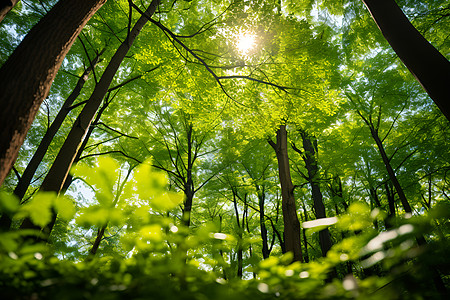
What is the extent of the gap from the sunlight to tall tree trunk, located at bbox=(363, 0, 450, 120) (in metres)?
1.91

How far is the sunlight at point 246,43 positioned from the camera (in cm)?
399

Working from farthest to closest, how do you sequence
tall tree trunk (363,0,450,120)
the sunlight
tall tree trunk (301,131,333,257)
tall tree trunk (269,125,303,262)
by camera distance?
tall tree trunk (301,131,333,257), tall tree trunk (269,125,303,262), the sunlight, tall tree trunk (363,0,450,120)

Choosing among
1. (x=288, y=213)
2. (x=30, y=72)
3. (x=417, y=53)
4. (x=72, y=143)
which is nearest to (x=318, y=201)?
(x=288, y=213)

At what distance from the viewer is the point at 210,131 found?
6754 mm

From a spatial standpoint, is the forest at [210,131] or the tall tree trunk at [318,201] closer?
the forest at [210,131]

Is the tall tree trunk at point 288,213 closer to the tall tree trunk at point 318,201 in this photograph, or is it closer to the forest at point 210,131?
the forest at point 210,131

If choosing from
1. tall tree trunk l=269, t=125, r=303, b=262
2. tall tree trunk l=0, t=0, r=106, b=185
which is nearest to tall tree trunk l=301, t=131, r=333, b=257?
tall tree trunk l=269, t=125, r=303, b=262

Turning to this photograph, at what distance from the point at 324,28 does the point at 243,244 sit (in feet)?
29.5

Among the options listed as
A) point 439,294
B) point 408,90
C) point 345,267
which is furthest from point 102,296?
point 345,267

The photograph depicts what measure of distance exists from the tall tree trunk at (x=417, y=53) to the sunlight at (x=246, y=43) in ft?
6.27

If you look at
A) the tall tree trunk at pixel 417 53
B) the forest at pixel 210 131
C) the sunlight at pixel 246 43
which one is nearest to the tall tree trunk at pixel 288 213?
the forest at pixel 210 131

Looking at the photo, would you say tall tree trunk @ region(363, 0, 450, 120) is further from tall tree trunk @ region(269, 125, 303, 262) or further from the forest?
tall tree trunk @ region(269, 125, 303, 262)

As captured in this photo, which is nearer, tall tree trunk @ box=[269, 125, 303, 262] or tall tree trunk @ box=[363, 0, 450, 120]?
tall tree trunk @ box=[363, 0, 450, 120]

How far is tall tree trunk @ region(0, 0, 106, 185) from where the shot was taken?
1406 millimetres
